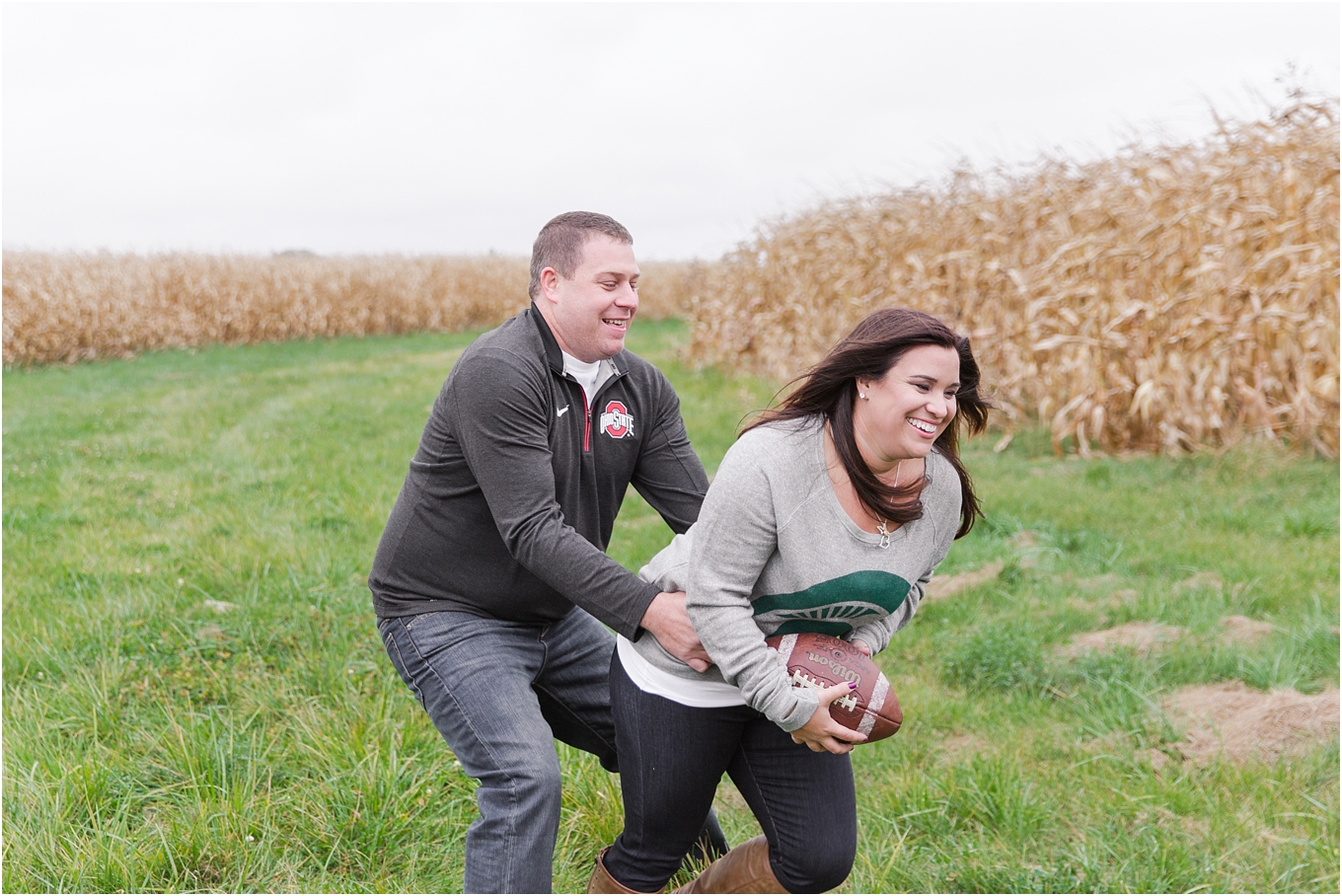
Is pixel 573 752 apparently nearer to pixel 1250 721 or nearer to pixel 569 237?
pixel 569 237

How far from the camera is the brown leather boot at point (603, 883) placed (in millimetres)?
2982

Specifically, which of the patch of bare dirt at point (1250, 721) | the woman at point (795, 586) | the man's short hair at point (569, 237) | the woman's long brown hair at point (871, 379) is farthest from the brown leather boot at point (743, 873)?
the patch of bare dirt at point (1250, 721)

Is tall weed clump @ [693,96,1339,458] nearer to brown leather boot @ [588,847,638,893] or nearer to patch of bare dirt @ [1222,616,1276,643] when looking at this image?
patch of bare dirt @ [1222,616,1276,643]

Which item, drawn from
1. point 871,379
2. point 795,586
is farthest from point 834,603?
point 871,379

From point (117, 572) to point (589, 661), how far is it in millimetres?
4154

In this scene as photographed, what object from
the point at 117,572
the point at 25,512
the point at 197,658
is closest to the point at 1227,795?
the point at 197,658

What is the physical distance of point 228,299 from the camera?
26.9m

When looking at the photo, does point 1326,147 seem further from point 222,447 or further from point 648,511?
point 222,447

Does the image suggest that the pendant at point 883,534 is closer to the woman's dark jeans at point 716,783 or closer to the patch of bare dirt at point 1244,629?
the woman's dark jeans at point 716,783

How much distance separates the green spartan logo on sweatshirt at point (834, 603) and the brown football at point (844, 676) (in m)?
0.05

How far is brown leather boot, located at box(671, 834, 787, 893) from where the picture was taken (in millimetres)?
2924

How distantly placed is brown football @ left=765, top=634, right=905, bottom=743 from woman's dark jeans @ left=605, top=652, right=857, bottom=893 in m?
0.23

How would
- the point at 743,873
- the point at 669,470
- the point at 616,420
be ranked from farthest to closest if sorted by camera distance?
1. the point at 669,470
2. the point at 616,420
3. the point at 743,873

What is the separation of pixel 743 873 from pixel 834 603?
3.03 feet
